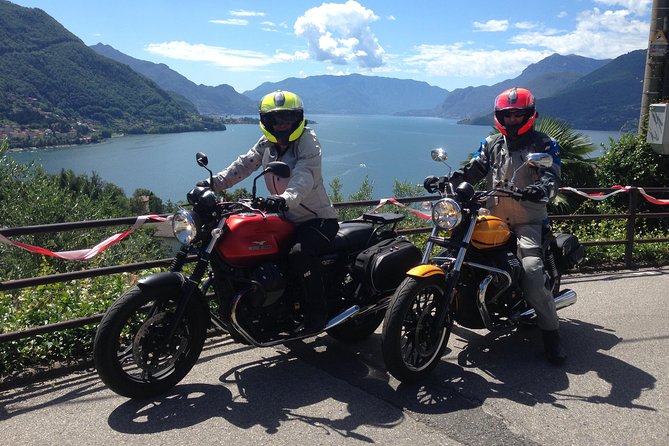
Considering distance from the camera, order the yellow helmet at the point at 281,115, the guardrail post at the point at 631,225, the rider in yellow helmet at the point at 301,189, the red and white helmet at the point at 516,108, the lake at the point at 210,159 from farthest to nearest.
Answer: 1. the lake at the point at 210,159
2. the guardrail post at the point at 631,225
3. the red and white helmet at the point at 516,108
4. the yellow helmet at the point at 281,115
5. the rider in yellow helmet at the point at 301,189

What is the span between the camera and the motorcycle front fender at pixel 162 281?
11.5ft

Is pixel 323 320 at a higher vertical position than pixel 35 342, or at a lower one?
higher

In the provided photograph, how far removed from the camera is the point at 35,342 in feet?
14.5

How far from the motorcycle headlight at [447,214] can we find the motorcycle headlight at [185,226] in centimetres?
173

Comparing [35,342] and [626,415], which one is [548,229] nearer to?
[626,415]

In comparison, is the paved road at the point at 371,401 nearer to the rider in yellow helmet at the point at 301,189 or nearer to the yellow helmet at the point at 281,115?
the rider in yellow helmet at the point at 301,189

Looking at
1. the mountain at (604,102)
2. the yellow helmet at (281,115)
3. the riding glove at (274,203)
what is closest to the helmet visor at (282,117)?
the yellow helmet at (281,115)

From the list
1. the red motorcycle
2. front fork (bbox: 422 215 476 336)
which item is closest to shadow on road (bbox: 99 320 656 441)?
the red motorcycle

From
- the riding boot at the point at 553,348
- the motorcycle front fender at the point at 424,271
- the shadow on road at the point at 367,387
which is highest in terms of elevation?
the motorcycle front fender at the point at 424,271

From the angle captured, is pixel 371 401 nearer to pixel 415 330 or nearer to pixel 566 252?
pixel 415 330

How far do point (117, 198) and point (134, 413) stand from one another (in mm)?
46662

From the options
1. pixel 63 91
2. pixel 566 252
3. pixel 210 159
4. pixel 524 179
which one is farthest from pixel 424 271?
pixel 63 91

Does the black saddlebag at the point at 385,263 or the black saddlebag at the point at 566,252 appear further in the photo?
the black saddlebag at the point at 566,252

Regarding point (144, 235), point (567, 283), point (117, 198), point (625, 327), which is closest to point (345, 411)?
point (625, 327)
